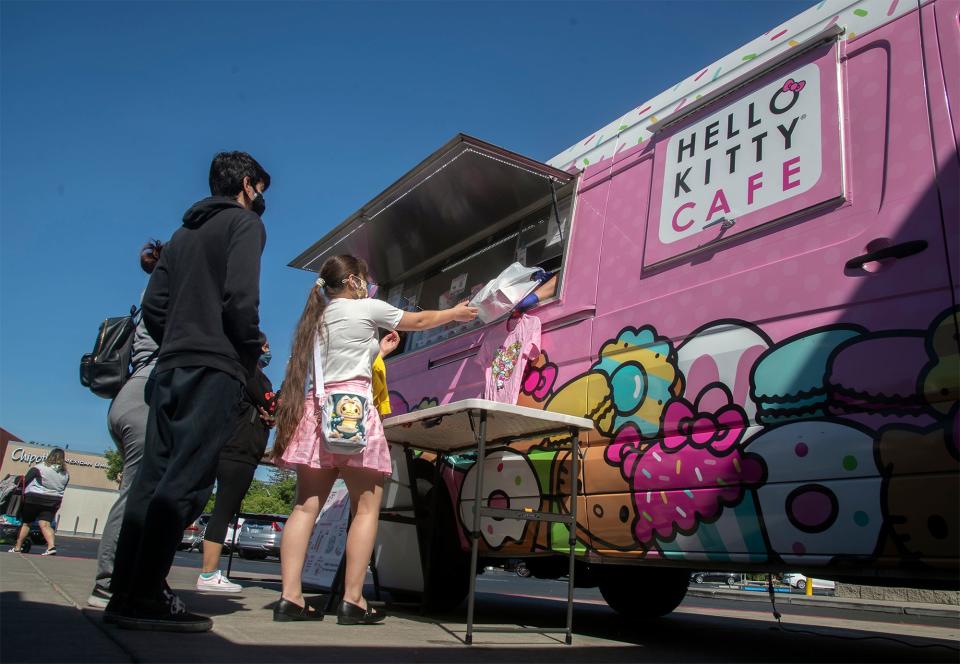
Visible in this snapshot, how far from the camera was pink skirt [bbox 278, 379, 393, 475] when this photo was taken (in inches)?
115

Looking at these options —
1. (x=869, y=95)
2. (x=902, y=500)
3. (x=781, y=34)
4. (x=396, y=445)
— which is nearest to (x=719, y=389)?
(x=902, y=500)

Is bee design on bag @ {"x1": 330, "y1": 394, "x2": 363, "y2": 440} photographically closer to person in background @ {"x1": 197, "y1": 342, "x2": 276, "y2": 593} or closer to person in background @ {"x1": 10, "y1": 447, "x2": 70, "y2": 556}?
person in background @ {"x1": 197, "y1": 342, "x2": 276, "y2": 593}

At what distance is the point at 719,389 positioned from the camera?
8.61ft

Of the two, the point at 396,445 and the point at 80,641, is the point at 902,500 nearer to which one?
the point at 80,641

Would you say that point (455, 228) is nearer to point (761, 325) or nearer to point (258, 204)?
point (258, 204)

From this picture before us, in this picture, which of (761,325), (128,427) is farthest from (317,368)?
(761,325)

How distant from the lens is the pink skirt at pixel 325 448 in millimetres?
2920

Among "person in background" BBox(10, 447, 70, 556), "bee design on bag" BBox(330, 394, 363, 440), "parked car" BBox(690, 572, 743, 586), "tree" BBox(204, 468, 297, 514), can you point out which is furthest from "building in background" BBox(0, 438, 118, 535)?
"bee design on bag" BBox(330, 394, 363, 440)

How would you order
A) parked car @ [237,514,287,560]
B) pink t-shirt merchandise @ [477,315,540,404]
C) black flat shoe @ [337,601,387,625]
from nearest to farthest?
black flat shoe @ [337,601,387,625], pink t-shirt merchandise @ [477,315,540,404], parked car @ [237,514,287,560]

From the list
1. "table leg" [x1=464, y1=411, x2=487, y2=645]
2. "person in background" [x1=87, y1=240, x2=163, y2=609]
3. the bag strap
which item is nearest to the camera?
"table leg" [x1=464, y1=411, x2=487, y2=645]

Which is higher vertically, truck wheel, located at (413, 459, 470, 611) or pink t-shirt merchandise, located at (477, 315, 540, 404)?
pink t-shirt merchandise, located at (477, 315, 540, 404)

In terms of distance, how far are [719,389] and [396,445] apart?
223 cm

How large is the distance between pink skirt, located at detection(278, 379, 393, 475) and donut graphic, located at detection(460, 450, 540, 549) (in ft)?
2.13

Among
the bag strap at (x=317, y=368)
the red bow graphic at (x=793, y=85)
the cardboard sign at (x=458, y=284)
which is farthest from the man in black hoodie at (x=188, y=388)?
the cardboard sign at (x=458, y=284)
